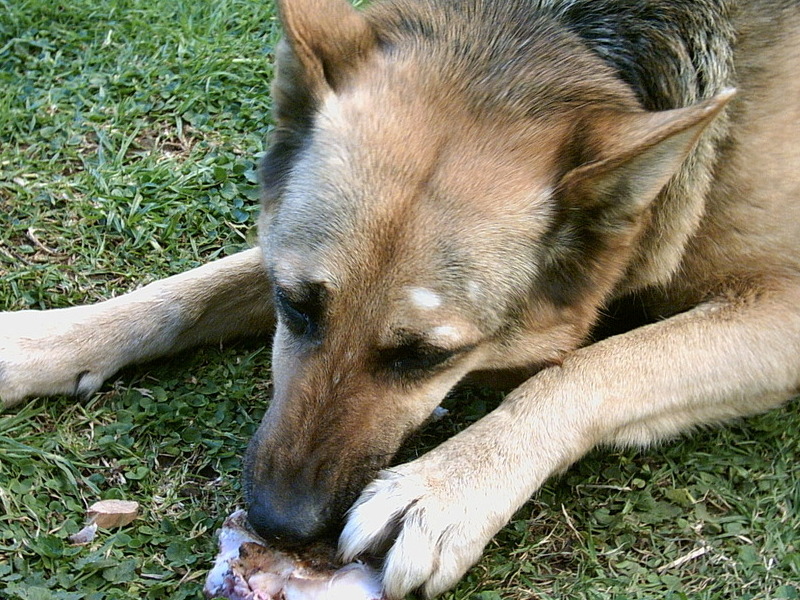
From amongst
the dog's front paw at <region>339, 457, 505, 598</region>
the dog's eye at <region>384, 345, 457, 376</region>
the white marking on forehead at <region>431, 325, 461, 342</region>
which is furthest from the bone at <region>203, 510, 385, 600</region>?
the white marking on forehead at <region>431, 325, 461, 342</region>

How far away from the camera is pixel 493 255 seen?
2484 mm

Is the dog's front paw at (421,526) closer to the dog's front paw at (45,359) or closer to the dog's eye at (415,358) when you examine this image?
the dog's eye at (415,358)

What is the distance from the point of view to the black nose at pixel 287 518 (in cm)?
240

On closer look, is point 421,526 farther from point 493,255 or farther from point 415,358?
point 493,255

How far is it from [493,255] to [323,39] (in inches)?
30.8

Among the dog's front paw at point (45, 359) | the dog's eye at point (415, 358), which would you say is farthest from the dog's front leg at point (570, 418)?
the dog's front paw at point (45, 359)

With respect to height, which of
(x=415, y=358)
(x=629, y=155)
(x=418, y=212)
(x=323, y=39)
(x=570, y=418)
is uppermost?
(x=323, y=39)

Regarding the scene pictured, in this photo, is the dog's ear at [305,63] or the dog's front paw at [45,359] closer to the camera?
the dog's ear at [305,63]

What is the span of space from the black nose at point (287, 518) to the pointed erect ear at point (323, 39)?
1.09 meters

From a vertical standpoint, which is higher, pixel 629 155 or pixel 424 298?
pixel 629 155

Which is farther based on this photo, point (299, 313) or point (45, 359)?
point (45, 359)

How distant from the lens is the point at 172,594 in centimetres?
255

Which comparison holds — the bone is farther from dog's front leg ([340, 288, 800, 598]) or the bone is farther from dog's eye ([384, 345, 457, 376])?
dog's eye ([384, 345, 457, 376])

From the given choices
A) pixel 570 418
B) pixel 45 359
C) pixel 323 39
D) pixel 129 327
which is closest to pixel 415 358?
pixel 570 418
